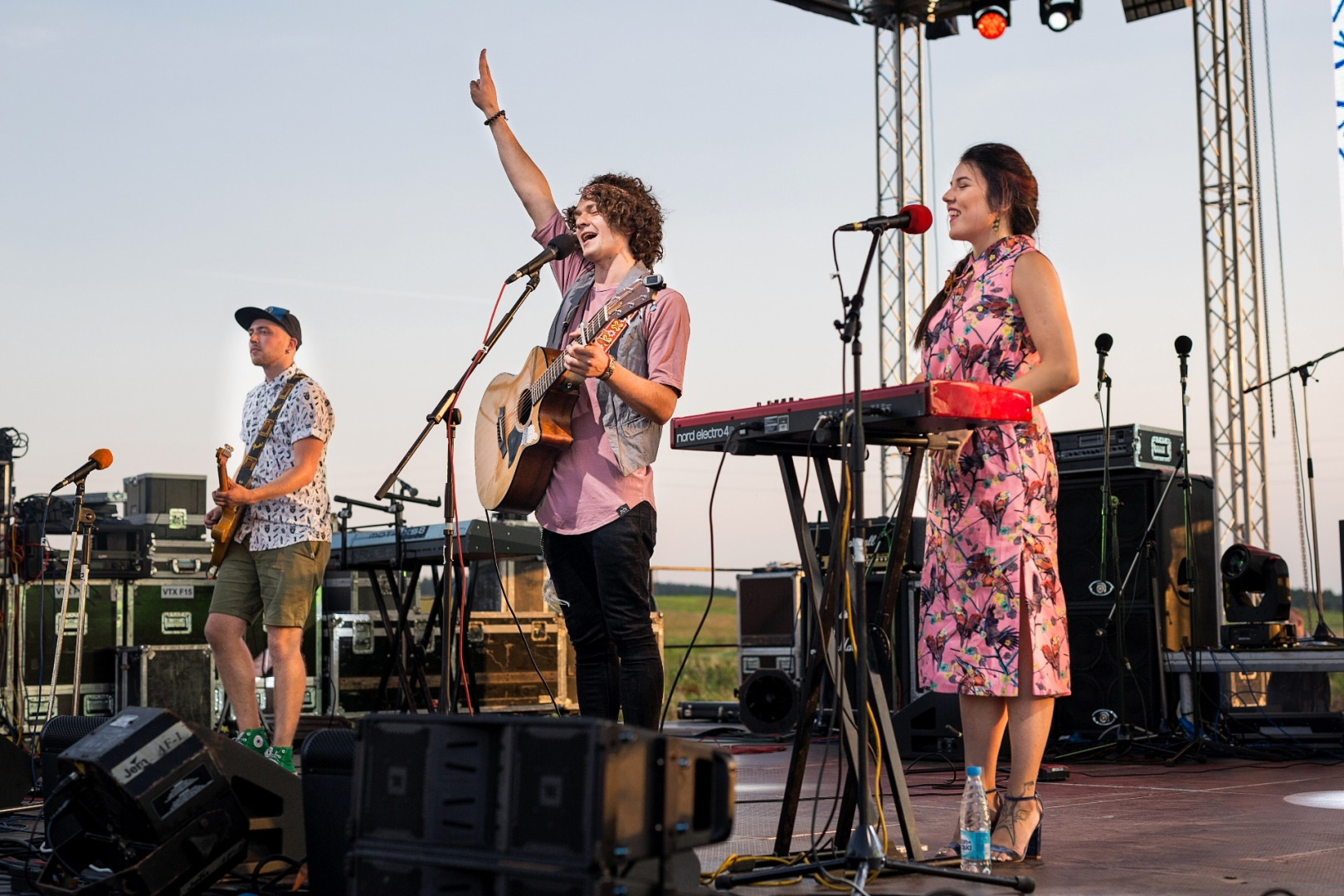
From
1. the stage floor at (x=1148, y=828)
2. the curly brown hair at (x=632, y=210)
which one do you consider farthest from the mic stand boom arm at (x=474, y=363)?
the stage floor at (x=1148, y=828)

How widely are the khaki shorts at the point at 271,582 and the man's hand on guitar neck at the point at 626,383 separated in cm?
158

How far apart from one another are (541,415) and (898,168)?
28.1 ft

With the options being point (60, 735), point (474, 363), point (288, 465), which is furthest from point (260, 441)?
point (60, 735)

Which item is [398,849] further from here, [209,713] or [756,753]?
[209,713]

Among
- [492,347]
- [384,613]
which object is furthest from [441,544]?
[492,347]

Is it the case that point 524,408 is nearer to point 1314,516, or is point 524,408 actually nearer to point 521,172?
point 521,172

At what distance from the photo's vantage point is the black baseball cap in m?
4.49

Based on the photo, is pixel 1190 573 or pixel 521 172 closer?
pixel 521 172

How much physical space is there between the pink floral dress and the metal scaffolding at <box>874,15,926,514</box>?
8.07 metres

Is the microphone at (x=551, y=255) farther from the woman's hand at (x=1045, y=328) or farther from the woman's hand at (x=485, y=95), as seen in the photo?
the woman's hand at (x=1045, y=328)

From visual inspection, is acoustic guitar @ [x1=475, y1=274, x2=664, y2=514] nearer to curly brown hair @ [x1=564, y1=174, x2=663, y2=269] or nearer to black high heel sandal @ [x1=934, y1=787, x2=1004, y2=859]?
curly brown hair @ [x1=564, y1=174, x2=663, y2=269]

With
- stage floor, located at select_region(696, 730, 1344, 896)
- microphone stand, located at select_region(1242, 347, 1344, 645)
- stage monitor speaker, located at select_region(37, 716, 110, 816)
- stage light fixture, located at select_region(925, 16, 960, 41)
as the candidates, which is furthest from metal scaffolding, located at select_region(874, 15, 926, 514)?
stage monitor speaker, located at select_region(37, 716, 110, 816)

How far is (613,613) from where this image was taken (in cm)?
295

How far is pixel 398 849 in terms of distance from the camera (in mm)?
1882
